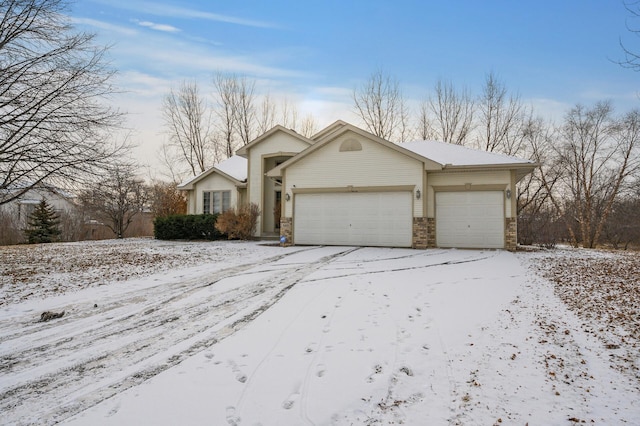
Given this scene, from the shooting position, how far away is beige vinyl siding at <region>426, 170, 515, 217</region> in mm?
15039

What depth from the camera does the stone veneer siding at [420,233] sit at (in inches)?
588

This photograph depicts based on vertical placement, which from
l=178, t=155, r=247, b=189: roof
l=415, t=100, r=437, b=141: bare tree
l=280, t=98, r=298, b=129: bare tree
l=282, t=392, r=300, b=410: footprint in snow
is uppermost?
l=280, t=98, r=298, b=129: bare tree

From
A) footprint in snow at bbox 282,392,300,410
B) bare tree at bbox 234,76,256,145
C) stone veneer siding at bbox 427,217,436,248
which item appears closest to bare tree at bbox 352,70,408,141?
bare tree at bbox 234,76,256,145

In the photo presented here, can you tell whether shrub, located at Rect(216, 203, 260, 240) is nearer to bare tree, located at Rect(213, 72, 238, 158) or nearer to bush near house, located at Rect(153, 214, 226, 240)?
bush near house, located at Rect(153, 214, 226, 240)

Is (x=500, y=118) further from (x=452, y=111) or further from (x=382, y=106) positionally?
(x=382, y=106)

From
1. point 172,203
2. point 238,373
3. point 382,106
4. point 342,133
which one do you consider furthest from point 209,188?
point 238,373

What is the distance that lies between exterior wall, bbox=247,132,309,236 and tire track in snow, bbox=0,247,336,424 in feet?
43.7

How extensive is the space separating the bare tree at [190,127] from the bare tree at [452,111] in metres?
19.0

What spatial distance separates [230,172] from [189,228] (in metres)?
4.27

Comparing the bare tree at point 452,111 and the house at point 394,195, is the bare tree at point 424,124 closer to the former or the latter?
the bare tree at point 452,111

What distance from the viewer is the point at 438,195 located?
15.7m

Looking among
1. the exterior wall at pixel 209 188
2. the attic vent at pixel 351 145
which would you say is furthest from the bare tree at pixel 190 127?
the attic vent at pixel 351 145

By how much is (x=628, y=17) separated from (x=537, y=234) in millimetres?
18334

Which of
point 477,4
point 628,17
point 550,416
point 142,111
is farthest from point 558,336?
point 477,4
